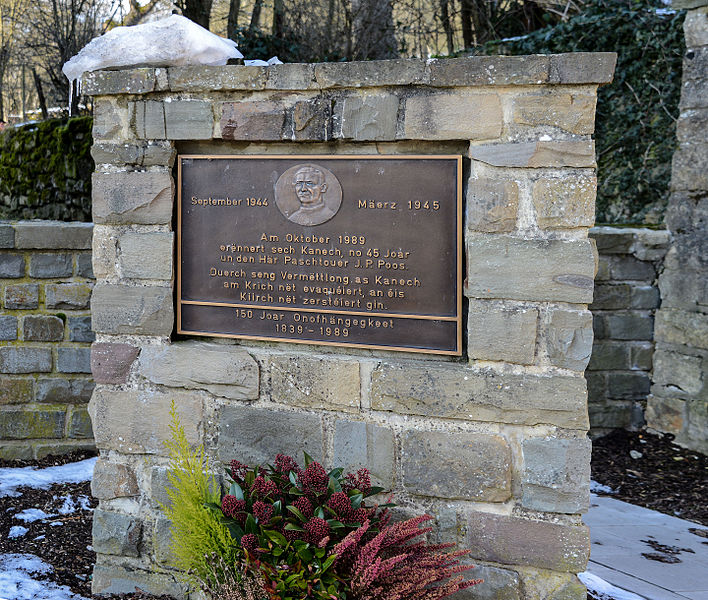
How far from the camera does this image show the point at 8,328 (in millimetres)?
5125

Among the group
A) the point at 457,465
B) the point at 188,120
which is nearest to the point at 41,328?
the point at 188,120

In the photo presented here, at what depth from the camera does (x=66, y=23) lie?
9.18 meters

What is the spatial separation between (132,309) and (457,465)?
1.59 meters

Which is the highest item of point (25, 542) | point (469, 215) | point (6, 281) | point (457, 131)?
point (457, 131)

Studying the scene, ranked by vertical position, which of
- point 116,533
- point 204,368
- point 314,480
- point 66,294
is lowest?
point 116,533

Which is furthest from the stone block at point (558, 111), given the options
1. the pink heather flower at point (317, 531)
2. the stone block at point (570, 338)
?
the pink heather flower at point (317, 531)

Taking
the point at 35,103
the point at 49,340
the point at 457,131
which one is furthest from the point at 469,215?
the point at 35,103

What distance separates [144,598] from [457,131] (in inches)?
95.6

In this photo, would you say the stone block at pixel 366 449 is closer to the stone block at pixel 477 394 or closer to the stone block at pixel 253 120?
the stone block at pixel 477 394

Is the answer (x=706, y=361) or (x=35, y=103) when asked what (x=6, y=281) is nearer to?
(x=706, y=361)

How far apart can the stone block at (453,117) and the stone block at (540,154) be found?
68 mm

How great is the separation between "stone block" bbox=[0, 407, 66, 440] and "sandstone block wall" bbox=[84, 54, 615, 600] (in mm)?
2124

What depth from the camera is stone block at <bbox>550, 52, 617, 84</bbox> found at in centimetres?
259

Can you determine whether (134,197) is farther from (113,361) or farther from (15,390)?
(15,390)
